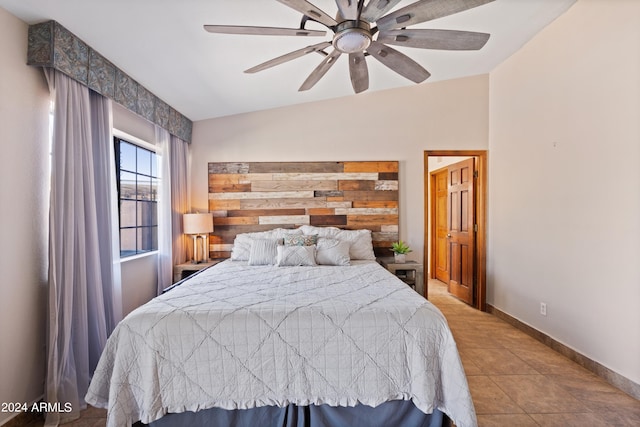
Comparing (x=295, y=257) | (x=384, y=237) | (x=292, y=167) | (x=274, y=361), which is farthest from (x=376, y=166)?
(x=274, y=361)

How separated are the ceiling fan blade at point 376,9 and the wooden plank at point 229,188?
2.70 metres

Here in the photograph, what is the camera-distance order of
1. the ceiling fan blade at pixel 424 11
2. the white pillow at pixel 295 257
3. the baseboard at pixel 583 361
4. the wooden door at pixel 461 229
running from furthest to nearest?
the wooden door at pixel 461 229, the white pillow at pixel 295 257, the baseboard at pixel 583 361, the ceiling fan blade at pixel 424 11

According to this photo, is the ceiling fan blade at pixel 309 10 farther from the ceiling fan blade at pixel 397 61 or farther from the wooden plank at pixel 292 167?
the wooden plank at pixel 292 167

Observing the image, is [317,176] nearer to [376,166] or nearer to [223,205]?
[376,166]

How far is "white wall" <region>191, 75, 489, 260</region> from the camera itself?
394cm

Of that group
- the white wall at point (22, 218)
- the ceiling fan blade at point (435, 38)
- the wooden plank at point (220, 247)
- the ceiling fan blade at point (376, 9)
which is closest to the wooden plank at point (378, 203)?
the wooden plank at point (220, 247)

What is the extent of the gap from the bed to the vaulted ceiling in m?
1.82

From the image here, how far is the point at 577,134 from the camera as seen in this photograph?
2582 mm

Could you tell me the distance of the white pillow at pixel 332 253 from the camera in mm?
3195

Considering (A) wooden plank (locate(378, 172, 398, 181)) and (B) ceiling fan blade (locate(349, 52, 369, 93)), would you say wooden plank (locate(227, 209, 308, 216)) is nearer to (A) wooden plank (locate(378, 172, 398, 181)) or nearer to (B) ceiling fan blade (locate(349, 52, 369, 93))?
(A) wooden plank (locate(378, 172, 398, 181))

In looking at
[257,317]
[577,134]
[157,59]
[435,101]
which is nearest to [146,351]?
[257,317]

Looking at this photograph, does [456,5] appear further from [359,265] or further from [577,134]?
[359,265]

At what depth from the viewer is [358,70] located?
6.84 feet

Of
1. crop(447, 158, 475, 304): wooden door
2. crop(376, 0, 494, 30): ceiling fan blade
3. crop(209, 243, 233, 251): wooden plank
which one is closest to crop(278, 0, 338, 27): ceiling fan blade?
crop(376, 0, 494, 30): ceiling fan blade
